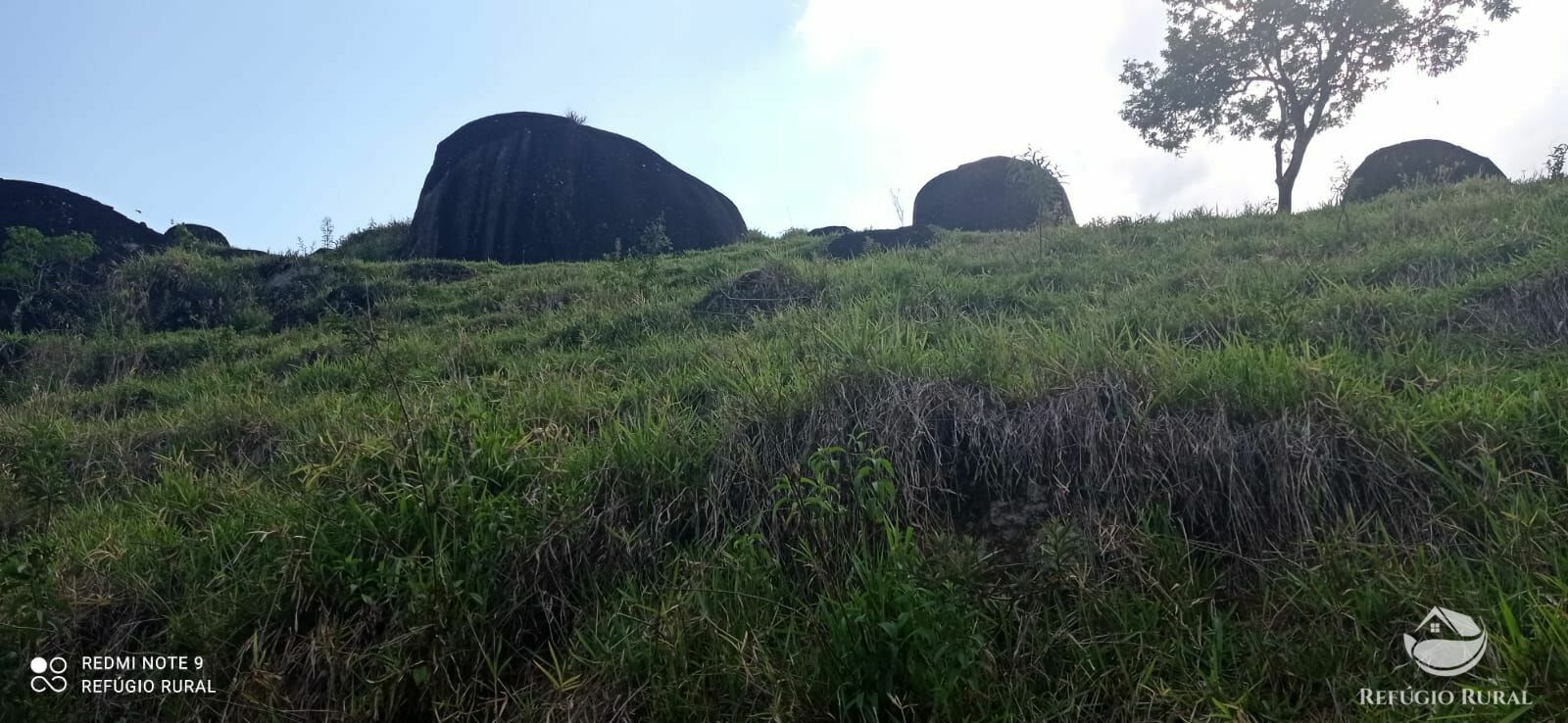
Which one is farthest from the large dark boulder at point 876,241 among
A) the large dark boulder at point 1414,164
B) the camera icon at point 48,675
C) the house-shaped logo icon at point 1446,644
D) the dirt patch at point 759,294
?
the camera icon at point 48,675

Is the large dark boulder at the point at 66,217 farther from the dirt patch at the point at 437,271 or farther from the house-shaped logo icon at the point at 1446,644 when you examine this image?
the house-shaped logo icon at the point at 1446,644

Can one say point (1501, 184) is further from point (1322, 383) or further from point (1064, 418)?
point (1064, 418)

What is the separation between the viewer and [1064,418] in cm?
362

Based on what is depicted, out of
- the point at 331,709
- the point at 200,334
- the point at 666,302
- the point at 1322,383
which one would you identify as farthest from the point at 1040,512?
the point at 200,334

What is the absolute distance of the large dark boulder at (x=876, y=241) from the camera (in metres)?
11.0

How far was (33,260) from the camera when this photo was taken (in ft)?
38.3

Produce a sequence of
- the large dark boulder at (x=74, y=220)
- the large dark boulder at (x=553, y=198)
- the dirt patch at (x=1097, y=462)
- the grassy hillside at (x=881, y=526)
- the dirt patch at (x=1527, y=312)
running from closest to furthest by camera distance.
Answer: the grassy hillside at (x=881, y=526)
the dirt patch at (x=1097, y=462)
the dirt patch at (x=1527, y=312)
the large dark boulder at (x=74, y=220)
the large dark boulder at (x=553, y=198)

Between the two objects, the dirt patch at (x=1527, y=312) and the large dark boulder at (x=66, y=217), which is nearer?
the dirt patch at (x=1527, y=312)

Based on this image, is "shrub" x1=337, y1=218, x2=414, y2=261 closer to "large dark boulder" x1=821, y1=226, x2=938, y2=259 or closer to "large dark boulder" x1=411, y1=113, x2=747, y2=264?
"large dark boulder" x1=411, y1=113, x2=747, y2=264

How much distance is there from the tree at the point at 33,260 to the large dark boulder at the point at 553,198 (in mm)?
5645

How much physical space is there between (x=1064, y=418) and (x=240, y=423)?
199 inches

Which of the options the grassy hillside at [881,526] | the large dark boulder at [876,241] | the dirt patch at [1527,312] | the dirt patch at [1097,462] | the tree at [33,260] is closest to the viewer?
the grassy hillside at [881,526]

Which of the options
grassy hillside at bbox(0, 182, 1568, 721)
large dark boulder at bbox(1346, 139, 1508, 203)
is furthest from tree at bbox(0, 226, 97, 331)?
large dark boulder at bbox(1346, 139, 1508, 203)

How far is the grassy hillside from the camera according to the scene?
2645mm
